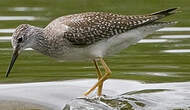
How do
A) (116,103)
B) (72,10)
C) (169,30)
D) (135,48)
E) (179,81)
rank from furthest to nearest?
(72,10) → (169,30) → (135,48) → (179,81) → (116,103)

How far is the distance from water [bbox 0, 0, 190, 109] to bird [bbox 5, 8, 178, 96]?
0.92 meters

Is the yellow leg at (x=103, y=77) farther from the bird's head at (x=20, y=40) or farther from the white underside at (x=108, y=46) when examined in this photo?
the bird's head at (x=20, y=40)

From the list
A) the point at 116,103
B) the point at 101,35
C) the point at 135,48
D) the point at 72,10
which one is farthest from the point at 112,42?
the point at 72,10

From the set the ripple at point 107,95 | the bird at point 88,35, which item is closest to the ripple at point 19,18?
the ripple at point 107,95

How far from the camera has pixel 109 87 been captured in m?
15.0

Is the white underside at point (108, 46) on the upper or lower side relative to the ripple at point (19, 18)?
upper

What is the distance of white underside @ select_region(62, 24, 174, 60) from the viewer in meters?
13.9

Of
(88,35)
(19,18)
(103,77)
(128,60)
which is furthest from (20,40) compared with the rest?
(19,18)

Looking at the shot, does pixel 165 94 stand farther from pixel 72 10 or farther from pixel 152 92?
pixel 72 10

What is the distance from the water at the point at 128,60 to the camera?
15.1 metres

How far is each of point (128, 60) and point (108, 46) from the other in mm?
2250

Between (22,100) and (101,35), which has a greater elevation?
(101,35)

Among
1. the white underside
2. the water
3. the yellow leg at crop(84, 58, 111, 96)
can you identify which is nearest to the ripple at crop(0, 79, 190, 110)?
the water

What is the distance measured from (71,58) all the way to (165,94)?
1.91 metres
